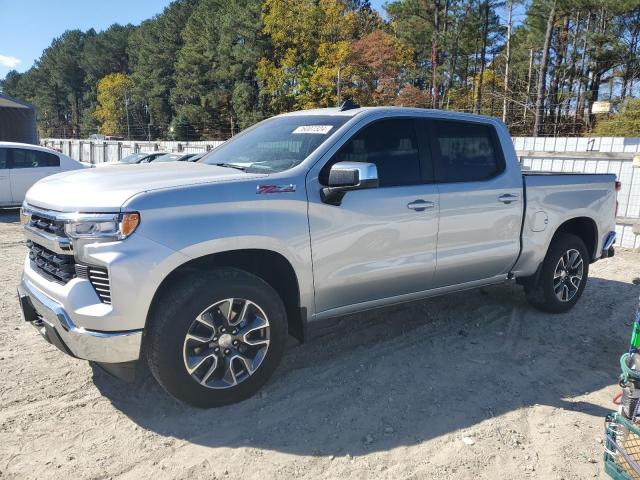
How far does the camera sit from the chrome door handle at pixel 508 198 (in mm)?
4379

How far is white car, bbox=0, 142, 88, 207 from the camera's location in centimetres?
1073

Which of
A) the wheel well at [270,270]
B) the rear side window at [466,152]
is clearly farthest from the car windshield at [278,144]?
the rear side window at [466,152]

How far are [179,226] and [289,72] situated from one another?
150 feet

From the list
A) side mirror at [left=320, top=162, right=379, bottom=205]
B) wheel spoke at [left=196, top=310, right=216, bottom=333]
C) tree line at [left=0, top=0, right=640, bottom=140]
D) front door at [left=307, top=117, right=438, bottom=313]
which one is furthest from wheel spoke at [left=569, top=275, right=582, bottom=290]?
tree line at [left=0, top=0, right=640, bottom=140]

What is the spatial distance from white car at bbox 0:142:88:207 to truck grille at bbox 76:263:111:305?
9335 millimetres

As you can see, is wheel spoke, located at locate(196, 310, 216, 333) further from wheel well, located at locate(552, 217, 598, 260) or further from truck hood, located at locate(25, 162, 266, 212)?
wheel well, located at locate(552, 217, 598, 260)

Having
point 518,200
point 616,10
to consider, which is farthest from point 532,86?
point 518,200

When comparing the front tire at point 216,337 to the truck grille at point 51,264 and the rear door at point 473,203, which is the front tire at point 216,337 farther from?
the rear door at point 473,203

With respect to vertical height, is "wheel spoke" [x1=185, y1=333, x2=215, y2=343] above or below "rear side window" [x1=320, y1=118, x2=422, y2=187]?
below

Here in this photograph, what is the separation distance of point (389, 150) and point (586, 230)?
2.80m

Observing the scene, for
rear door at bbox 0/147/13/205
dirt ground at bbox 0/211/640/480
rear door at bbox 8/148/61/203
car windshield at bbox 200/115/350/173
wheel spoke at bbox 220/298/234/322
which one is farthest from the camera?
rear door at bbox 8/148/61/203

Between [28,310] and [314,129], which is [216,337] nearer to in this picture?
[28,310]

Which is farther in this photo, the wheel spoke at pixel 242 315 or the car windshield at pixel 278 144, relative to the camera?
the car windshield at pixel 278 144

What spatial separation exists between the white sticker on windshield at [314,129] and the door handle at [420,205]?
813 mm
